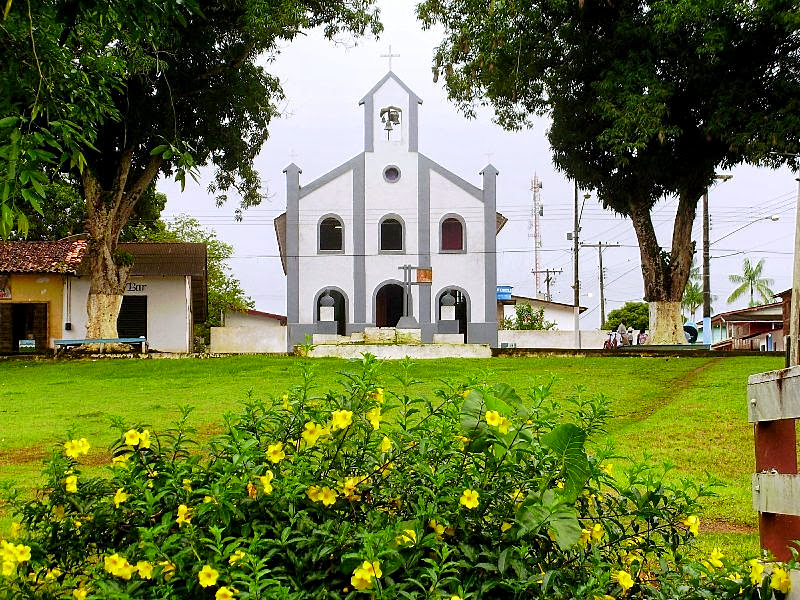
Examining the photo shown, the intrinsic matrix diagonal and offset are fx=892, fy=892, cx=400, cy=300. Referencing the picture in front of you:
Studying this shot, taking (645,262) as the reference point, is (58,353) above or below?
below

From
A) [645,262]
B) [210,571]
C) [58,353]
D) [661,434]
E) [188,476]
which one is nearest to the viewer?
[210,571]

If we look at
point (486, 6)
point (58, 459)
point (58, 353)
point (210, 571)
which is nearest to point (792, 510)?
point (210, 571)

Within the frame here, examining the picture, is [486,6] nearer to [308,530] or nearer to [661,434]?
[661,434]

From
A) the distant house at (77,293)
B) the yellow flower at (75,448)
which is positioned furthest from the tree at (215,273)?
the yellow flower at (75,448)

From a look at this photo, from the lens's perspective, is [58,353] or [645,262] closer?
[58,353]

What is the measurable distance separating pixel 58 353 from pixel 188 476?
20788mm

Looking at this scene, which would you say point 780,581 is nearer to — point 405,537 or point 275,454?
point 405,537

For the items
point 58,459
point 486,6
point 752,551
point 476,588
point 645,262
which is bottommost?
point 752,551

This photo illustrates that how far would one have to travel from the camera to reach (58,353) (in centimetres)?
2219

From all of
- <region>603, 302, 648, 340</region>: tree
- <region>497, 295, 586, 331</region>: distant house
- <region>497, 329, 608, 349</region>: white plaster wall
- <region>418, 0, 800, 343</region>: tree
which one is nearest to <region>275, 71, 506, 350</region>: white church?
<region>497, 329, 608, 349</region>: white plaster wall

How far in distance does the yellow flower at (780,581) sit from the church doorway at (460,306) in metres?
30.0

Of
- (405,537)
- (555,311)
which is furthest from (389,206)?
(405,537)

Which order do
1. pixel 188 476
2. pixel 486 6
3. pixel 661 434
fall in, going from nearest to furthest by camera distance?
pixel 188 476 → pixel 661 434 → pixel 486 6

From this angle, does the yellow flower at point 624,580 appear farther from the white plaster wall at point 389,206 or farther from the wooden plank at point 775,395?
the white plaster wall at point 389,206
